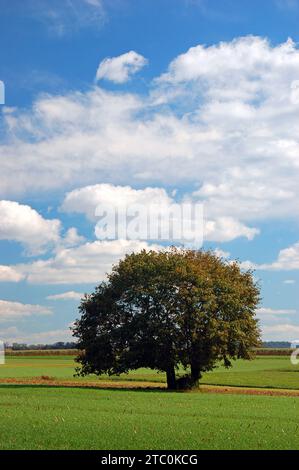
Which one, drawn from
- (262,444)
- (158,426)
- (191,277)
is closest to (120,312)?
(191,277)

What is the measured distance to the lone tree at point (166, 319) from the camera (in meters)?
58.0

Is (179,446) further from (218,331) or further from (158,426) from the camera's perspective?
(218,331)

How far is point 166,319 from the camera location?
5831 cm

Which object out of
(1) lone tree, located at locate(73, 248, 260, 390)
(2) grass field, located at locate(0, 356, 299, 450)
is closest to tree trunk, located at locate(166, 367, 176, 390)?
(1) lone tree, located at locate(73, 248, 260, 390)

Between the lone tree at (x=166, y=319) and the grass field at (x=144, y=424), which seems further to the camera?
the lone tree at (x=166, y=319)

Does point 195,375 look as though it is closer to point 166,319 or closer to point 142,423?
point 166,319

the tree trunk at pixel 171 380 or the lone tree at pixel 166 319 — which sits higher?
the lone tree at pixel 166 319

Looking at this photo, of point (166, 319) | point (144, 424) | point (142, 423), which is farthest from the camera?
point (166, 319)

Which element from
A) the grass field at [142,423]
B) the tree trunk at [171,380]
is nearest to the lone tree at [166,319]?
the tree trunk at [171,380]

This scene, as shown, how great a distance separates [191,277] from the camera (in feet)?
195

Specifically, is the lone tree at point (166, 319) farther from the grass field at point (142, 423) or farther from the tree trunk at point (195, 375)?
the grass field at point (142, 423)

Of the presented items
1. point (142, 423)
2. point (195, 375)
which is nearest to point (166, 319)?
point (195, 375)
